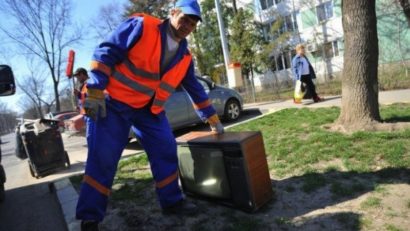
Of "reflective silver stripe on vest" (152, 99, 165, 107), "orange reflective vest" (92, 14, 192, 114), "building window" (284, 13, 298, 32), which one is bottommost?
"reflective silver stripe on vest" (152, 99, 165, 107)

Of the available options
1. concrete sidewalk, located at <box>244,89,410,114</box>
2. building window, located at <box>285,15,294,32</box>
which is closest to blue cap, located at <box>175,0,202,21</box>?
concrete sidewalk, located at <box>244,89,410,114</box>

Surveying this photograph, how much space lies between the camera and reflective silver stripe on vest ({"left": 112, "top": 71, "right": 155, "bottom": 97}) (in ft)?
11.5

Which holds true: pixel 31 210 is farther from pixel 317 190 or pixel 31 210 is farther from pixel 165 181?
pixel 317 190

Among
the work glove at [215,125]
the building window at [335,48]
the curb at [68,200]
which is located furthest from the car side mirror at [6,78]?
the building window at [335,48]

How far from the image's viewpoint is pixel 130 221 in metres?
3.93

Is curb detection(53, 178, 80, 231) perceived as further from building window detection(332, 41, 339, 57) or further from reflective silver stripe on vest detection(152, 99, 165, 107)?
building window detection(332, 41, 339, 57)

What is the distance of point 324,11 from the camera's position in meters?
31.6

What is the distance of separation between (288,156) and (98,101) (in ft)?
9.82

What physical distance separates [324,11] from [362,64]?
27395mm

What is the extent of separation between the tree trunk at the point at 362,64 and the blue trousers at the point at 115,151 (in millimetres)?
3390

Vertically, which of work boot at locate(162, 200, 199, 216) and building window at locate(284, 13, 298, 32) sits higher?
building window at locate(284, 13, 298, 32)

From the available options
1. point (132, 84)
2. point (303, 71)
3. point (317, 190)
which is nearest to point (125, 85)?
point (132, 84)

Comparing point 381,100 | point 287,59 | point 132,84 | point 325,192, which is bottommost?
point 325,192

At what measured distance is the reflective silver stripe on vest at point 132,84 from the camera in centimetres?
351
